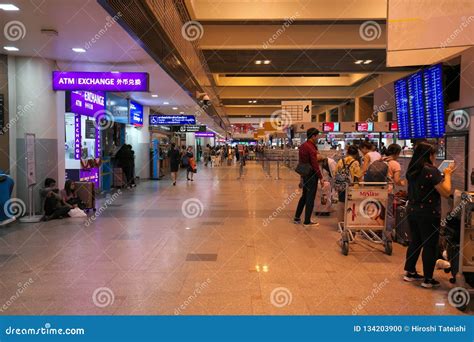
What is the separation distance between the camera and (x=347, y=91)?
23828 mm

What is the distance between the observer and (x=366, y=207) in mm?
6578

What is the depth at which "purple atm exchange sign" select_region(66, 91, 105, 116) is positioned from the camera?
11.0 meters

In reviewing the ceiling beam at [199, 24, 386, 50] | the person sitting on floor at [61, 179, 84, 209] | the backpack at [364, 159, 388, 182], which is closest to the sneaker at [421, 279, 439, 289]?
the backpack at [364, 159, 388, 182]

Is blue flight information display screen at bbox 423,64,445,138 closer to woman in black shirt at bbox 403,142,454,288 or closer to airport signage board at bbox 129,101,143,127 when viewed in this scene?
woman in black shirt at bbox 403,142,454,288

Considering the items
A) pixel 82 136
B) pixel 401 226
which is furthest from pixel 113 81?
pixel 401 226

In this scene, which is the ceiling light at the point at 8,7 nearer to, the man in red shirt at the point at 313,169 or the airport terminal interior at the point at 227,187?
the airport terminal interior at the point at 227,187

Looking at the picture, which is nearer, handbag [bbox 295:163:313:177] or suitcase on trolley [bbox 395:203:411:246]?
suitcase on trolley [bbox 395:203:411:246]

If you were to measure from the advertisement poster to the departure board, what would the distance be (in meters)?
2.19

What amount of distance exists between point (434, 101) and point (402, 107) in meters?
1.32

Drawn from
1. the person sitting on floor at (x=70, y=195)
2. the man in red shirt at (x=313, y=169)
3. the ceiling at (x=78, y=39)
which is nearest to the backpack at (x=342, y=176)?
the man in red shirt at (x=313, y=169)

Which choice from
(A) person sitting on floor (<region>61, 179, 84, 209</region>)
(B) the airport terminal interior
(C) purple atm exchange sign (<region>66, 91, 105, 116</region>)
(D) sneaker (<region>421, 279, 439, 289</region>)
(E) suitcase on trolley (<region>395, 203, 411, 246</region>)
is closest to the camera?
(B) the airport terminal interior

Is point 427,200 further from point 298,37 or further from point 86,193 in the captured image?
point 298,37
